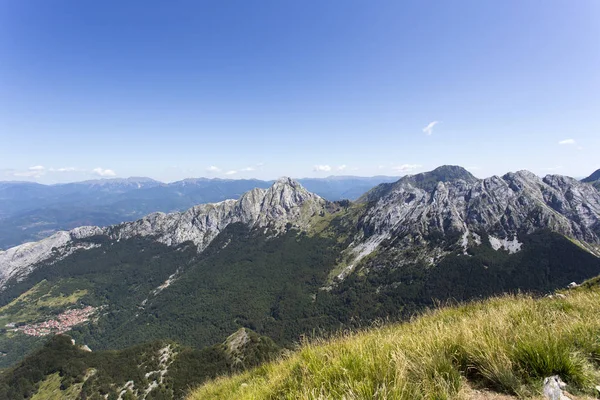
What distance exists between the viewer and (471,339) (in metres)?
4.21

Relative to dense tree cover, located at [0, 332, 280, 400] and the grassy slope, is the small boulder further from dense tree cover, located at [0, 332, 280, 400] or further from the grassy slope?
dense tree cover, located at [0, 332, 280, 400]

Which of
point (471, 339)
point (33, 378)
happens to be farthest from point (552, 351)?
point (33, 378)

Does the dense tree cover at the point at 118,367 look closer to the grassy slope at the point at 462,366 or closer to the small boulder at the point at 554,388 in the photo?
the grassy slope at the point at 462,366

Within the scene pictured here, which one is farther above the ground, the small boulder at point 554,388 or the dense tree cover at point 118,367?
the small boulder at point 554,388

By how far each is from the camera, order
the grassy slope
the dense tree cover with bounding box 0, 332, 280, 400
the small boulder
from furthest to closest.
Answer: the dense tree cover with bounding box 0, 332, 280, 400 → the grassy slope → the small boulder

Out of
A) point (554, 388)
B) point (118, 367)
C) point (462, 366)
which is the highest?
point (554, 388)

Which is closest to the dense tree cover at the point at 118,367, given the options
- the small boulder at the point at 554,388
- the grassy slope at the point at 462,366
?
the grassy slope at the point at 462,366

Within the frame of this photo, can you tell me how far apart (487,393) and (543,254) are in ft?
894

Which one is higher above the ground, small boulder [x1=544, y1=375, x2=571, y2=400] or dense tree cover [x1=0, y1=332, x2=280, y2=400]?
small boulder [x1=544, y1=375, x2=571, y2=400]

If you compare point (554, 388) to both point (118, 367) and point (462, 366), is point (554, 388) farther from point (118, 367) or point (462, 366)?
point (118, 367)

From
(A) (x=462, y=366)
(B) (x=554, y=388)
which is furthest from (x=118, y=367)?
(B) (x=554, y=388)

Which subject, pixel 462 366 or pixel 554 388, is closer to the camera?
pixel 554 388

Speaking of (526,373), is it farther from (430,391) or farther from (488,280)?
(488,280)

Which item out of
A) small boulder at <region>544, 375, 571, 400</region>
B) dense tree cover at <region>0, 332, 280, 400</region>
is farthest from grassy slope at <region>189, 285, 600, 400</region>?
dense tree cover at <region>0, 332, 280, 400</region>
